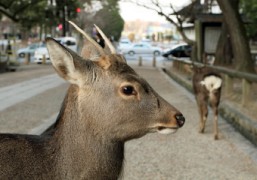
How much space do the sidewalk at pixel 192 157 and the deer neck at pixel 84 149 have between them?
98.4 inches

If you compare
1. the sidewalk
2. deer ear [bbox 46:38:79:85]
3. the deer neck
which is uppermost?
deer ear [bbox 46:38:79:85]

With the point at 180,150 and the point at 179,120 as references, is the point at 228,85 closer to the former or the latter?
the point at 180,150

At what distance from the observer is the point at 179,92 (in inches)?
659

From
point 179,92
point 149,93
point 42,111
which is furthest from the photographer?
point 179,92

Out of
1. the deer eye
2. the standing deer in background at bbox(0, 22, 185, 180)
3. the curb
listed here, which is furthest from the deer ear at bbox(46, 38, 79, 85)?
the curb

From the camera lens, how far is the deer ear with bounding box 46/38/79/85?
9.16 feet

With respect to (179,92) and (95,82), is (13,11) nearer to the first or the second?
(179,92)

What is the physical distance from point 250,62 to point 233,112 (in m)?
5.38

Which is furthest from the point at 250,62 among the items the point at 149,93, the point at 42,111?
the point at 149,93

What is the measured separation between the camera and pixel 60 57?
2.81 metres

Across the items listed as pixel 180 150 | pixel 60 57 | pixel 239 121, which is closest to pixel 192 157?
pixel 180 150

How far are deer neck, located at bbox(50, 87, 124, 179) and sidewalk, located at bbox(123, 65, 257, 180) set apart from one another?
8.20 feet

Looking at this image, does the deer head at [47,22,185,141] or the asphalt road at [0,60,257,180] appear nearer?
the deer head at [47,22,185,141]

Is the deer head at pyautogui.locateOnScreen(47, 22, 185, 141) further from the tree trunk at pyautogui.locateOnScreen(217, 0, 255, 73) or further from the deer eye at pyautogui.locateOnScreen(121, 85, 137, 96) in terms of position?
the tree trunk at pyautogui.locateOnScreen(217, 0, 255, 73)
